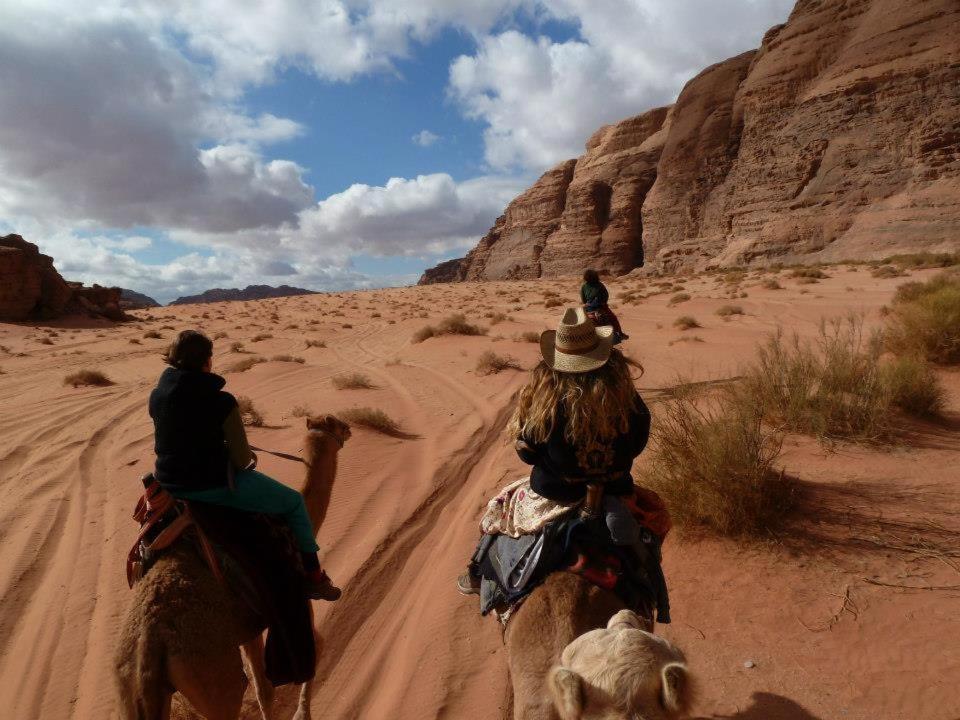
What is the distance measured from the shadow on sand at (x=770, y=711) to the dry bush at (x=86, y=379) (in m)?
15.2

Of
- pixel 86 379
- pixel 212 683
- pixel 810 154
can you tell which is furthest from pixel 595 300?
pixel 810 154

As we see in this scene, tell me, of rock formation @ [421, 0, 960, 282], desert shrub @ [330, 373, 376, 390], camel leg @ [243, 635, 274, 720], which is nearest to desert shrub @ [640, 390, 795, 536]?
camel leg @ [243, 635, 274, 720]

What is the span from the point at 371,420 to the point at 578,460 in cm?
633

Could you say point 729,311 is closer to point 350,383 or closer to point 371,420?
point 350,383

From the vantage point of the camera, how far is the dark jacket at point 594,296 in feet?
26.8

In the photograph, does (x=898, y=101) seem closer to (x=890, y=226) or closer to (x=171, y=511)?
(x=890, y=226)

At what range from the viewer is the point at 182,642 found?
2.45 metres

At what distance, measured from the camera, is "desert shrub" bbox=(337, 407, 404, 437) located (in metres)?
8.30

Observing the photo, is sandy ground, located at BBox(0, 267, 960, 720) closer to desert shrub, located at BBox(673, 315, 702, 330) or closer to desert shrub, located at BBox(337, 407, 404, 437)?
desert shrub, located at BBox(337, 407, 404, 437)

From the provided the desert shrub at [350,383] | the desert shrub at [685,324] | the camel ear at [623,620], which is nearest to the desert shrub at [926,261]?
the desert shrub at [685,324]

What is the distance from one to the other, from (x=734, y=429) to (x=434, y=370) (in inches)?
361

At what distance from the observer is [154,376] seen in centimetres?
1452

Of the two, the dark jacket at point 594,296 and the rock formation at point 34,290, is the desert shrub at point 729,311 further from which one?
the rock formation at point 34,290

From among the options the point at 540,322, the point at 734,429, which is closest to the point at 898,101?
the point at 540,322
